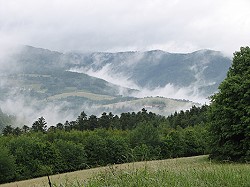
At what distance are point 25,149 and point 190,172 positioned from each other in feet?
229

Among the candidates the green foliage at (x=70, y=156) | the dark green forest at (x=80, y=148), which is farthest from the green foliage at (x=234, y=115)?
the green foliage at (x=70, y=156)

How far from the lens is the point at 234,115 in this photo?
39188 millimetres

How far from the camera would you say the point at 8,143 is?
256 feet

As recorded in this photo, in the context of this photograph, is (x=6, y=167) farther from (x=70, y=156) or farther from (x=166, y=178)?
(x=166, y=178)

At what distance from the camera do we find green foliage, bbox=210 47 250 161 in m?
38.0

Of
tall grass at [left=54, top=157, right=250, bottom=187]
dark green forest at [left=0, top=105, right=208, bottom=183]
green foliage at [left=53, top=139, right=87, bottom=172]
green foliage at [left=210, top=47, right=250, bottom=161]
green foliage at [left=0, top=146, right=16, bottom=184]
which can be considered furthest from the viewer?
green foliage at [left=53, top=139, right=87, bottom=172]

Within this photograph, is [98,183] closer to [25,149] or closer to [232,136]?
[232,136]

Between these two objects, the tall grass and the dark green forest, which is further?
the dark green forest

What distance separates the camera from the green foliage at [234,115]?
38000 mm

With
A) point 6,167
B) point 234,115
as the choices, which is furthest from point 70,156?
point 234,115

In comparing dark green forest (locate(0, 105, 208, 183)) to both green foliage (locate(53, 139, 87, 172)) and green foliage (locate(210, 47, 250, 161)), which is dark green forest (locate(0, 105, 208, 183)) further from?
green foliage (locate(210, 47, 250, 161))

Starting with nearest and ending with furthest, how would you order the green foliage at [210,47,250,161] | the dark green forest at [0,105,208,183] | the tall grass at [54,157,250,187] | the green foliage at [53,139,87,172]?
the tall grass at [54,157,250,187], the green foliage at [210,47,250,161], the dark green forest at [0,105,208,183], the green foliage at [53,139,87,172]

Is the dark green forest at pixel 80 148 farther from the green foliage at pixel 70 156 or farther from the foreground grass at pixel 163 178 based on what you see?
the foreground grass at pixel 163 178

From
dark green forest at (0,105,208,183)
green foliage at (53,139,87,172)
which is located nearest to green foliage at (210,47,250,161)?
dark green forest at (0,105,208,183)
